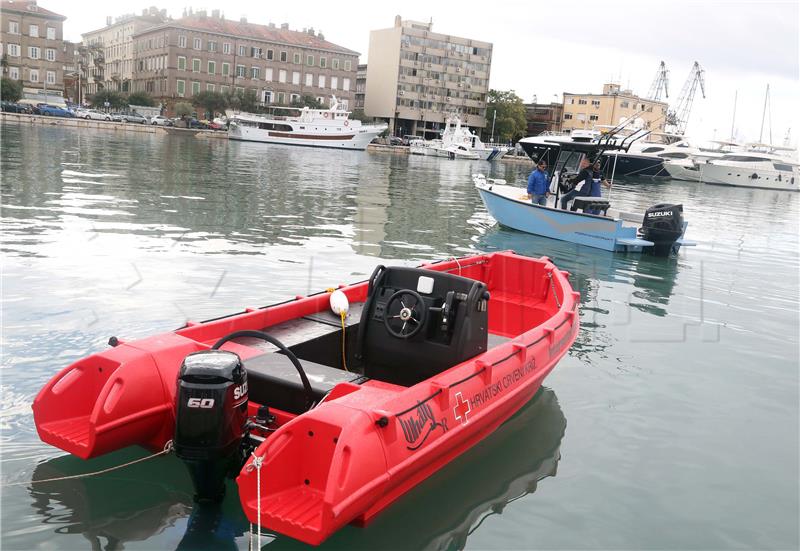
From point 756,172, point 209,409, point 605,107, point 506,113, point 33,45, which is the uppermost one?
point 33,45

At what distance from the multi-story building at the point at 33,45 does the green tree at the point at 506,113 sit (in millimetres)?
59281

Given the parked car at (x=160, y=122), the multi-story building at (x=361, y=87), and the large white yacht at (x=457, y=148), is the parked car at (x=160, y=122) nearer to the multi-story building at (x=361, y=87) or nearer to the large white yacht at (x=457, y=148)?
the large white yacht at (x=457, y=148)

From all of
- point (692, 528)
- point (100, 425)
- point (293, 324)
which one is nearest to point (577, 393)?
point (692, 528)

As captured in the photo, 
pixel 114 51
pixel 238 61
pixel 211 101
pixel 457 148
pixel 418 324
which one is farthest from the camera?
pixel 114 51

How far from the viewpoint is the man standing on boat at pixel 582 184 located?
56.2 ft

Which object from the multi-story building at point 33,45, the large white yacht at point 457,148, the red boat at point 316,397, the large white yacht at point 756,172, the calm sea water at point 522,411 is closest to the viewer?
the red boat at point 316,397

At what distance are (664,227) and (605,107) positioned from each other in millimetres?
93792

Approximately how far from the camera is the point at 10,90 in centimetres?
7119

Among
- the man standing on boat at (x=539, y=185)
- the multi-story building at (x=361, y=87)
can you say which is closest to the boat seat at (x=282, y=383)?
the man standing on boat at (x=539, y=185)

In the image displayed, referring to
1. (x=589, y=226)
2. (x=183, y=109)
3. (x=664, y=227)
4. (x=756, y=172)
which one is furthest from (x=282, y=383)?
(x=183, y=109)

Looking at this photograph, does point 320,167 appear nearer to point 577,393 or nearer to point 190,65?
point 577,393

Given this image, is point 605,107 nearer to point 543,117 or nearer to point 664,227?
point 543,117

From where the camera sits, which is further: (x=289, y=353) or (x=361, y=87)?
(x=361, y=87)

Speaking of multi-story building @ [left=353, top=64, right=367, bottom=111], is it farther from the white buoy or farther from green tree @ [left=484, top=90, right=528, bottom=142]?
the white buoy
